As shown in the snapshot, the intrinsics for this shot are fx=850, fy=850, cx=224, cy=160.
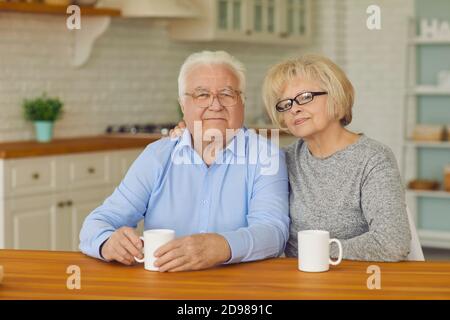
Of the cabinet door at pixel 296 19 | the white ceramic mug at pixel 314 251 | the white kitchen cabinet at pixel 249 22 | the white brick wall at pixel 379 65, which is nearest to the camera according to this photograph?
the white ceramic mug at pixel 314 251

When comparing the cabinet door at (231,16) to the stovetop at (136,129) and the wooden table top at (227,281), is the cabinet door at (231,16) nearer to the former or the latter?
the stovetop at (136,129)

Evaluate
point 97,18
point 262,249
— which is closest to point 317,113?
point 262,249

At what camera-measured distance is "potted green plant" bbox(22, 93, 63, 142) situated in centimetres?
496

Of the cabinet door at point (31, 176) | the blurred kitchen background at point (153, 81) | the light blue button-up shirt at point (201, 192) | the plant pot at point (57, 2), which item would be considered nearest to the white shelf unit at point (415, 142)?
the blurred kitchen background at point (153, 81)

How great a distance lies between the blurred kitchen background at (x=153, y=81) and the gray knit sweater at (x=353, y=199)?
2.17 meters

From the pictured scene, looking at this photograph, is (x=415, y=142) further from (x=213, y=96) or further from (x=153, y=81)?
(x=213, y=96)

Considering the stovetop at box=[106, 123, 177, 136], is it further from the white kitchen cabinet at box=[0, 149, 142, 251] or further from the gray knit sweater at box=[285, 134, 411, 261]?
the gray knit sweater at box=[285, 134, 411, 261]

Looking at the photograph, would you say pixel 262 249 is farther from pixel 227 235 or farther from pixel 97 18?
pixel 97 18

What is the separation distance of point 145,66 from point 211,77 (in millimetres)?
3602

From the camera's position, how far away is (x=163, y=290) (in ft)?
5.84

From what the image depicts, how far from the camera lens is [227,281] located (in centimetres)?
188

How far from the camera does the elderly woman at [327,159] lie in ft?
7.66

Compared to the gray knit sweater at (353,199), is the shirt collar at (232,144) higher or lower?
higher

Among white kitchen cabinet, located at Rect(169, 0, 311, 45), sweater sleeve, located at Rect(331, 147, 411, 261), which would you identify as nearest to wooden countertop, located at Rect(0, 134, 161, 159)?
white kitchen cabinet, located at Rect(169, 0, 311, 45)
